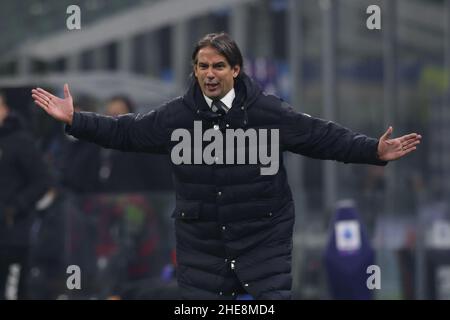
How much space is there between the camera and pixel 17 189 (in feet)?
39.9

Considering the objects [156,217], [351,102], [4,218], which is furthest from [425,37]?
[4,218]

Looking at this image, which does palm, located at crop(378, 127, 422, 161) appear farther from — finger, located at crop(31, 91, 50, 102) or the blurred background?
the blurred background

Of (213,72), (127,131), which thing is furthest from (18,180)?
(213,72)

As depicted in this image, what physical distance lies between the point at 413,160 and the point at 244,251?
11276 mm

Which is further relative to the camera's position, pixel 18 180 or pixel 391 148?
pixel 18 180

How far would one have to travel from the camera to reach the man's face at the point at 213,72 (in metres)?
7.63

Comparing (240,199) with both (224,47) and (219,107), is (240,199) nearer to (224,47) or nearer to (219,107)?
(219,107)

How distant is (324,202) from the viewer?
17266 mm

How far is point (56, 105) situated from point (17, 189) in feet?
14.7

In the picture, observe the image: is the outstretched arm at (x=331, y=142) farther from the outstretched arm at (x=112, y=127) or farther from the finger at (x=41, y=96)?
the finger at (x=41, y=96)

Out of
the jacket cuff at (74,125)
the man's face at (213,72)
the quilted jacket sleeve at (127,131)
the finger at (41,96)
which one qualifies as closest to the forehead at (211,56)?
the man's face at (213,72)

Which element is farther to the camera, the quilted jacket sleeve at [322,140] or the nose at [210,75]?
the quilted jacket sleeve at [322,140]

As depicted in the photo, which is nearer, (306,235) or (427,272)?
(427,272)
